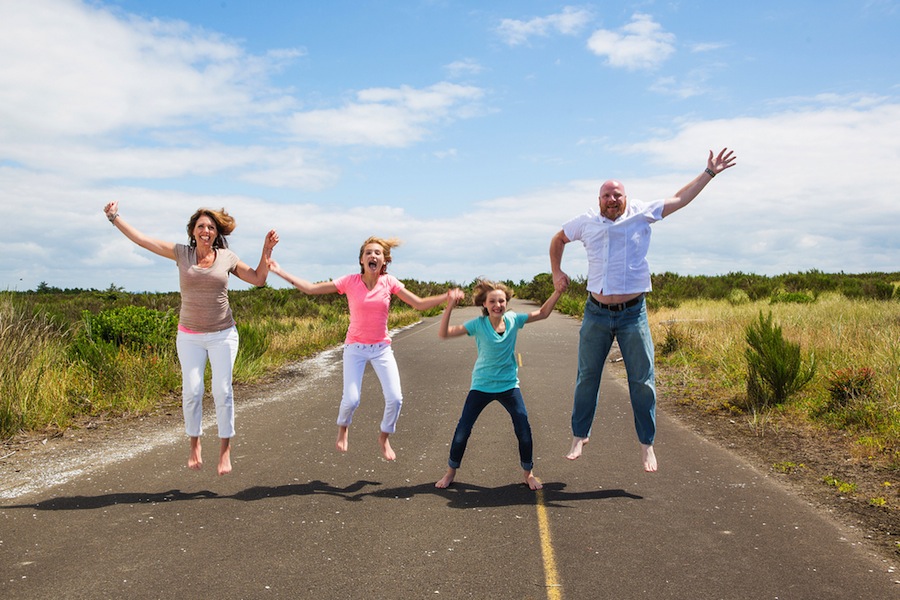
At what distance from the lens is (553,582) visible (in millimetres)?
5082

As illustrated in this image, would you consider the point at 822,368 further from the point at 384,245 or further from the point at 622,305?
the point at 384,245

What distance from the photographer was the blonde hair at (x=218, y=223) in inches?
261

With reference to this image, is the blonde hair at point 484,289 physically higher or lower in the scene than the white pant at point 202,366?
higher

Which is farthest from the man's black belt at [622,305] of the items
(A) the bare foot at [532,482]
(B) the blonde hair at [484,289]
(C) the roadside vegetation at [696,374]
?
(C) the roadside vegetation at [696,374]

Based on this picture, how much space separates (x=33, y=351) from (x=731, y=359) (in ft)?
44.7

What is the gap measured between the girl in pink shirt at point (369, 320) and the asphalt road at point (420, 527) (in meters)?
1.02

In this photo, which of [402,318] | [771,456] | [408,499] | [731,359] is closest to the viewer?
[408,499]

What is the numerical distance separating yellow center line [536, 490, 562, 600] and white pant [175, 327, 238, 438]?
2.96 meters

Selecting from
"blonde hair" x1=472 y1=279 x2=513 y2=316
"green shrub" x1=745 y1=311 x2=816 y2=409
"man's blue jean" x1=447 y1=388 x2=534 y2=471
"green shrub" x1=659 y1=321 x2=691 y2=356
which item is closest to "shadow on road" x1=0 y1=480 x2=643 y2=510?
"man's blue jean" x1=447 y1=388 x2=534 y2=471

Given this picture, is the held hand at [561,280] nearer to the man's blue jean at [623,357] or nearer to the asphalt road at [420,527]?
the man's blue jean at [623,357]

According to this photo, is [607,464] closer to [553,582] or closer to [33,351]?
[553,582]

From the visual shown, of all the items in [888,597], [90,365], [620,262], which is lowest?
[888,597]

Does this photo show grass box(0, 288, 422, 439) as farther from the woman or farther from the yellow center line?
the yellow center line

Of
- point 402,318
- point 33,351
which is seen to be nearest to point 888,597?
point 33,351
